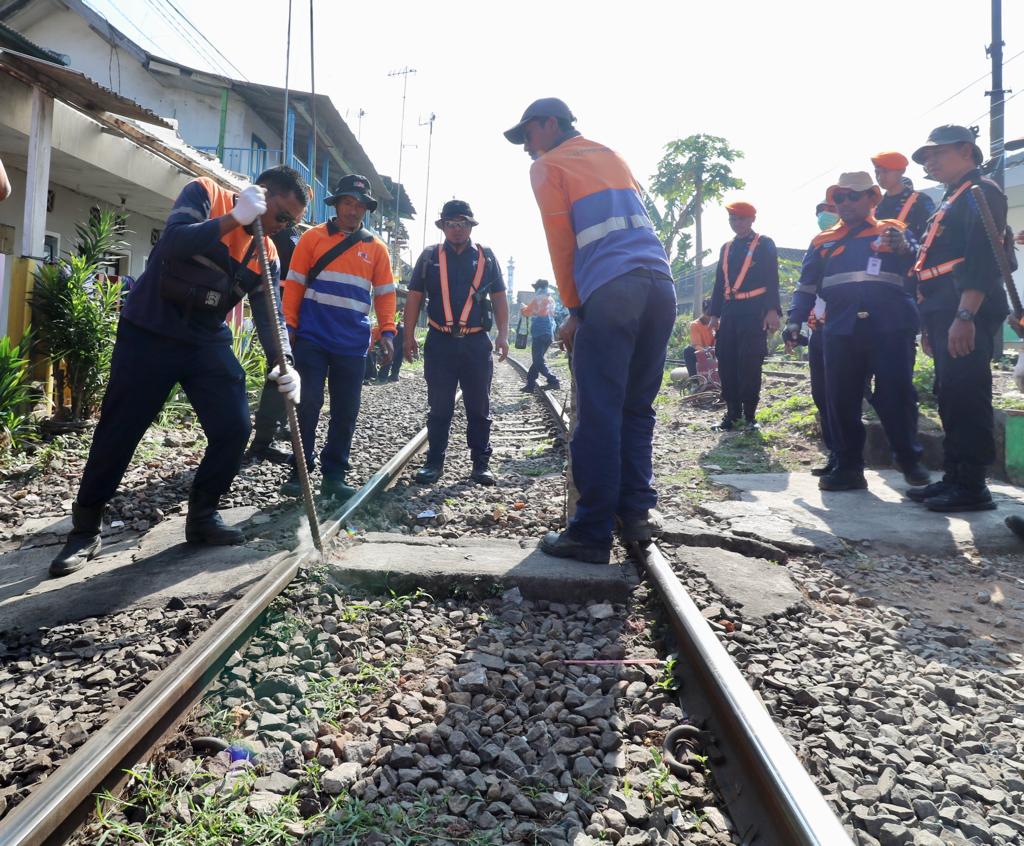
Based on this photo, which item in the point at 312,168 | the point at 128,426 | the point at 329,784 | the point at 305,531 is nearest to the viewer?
the point at 329,784

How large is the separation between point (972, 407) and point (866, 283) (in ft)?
3.56

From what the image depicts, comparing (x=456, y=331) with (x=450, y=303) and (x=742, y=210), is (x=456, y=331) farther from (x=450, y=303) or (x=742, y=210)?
(x=742, y=210)

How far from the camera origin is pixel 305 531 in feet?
12.7

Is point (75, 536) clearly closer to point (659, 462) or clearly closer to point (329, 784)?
point (329, 784)

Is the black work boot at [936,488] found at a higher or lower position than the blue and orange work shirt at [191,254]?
lower

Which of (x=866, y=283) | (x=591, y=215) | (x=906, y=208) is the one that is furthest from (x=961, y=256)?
(x=591, y=215)

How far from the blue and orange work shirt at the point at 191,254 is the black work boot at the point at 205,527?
0.82m

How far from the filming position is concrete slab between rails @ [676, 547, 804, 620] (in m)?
2.97

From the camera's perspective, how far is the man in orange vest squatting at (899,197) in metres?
5.79

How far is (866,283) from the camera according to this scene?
498 cm

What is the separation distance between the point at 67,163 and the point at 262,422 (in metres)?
6.49

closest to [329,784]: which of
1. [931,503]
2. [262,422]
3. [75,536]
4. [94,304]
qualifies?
[75,536]

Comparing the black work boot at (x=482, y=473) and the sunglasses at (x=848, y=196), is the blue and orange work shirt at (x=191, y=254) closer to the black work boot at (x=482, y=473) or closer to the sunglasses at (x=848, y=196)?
the black work boot at (x=482, y=473)

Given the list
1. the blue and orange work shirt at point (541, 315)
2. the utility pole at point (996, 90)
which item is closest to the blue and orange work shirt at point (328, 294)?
the blue and orange work shirt at point (541, 315)
